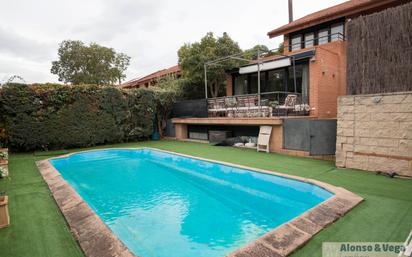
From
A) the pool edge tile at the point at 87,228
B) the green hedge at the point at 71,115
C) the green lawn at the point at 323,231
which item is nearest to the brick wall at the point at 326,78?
the green lawn at the point at 323,231

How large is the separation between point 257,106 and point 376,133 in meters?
6.09

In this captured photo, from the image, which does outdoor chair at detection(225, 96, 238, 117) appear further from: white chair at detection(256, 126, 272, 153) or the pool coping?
the pool coping

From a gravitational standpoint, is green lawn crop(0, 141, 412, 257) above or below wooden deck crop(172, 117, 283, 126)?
below

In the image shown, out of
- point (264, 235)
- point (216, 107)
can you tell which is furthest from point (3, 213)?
point (216, 107)

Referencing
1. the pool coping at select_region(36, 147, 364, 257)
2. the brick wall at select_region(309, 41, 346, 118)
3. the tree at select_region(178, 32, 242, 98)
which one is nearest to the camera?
the pool coping at select_region(36, 147, 364, 257)

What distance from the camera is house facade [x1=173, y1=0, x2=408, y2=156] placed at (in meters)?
10.1

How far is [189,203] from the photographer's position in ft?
19.8

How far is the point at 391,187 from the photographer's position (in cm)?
568

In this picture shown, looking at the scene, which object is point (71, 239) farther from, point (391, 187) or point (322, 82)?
point (322, 82)

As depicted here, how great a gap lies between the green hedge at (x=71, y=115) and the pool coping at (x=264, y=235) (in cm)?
874

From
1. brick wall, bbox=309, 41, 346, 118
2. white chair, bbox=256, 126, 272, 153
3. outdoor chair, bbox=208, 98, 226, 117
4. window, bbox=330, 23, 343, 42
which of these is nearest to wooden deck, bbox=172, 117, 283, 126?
white chair, bbox=256, 126, 272, 153

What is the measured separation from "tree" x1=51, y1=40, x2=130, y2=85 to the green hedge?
16949mm

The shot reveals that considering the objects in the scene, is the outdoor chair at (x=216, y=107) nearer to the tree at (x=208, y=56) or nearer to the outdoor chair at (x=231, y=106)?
the outdoor chair at (x=231, y=106)

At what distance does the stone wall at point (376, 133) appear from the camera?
6461mm
